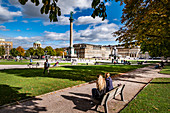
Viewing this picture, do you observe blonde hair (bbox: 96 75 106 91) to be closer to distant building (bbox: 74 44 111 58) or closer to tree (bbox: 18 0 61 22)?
tree (bbox: 18 0 61 22)

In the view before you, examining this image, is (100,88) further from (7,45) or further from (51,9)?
(7,45)

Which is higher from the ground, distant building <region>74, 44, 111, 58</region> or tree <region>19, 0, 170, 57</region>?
distant building <region>74, 44, 111, 58</region>

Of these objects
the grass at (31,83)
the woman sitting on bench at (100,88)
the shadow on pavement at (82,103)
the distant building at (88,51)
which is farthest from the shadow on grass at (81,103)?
the distant building at (88,51)

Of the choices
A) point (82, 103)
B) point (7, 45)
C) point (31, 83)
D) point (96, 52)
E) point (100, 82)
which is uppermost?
point (7, 45)

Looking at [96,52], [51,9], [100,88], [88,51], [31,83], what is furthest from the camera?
[96,52]

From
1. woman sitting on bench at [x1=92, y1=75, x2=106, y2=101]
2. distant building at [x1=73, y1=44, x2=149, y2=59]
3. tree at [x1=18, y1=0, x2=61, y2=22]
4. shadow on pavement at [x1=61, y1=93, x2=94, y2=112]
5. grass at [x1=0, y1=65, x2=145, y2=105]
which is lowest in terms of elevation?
shadow on pavement at [x1=61, y1=93, x2=94, y2=112]

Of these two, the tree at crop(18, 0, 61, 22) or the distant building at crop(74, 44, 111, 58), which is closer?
the tree at crop(18, 0, 61, 22)

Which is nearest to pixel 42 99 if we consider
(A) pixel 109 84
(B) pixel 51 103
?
(B) pixel 51 103

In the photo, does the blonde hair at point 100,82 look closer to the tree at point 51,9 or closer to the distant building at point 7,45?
the tree at point 51,9

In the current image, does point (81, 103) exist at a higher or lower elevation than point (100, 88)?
lower

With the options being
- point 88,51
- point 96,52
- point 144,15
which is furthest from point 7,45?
point 144,15

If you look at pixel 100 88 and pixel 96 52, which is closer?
pixel 100 88

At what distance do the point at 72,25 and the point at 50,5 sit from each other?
5337cm

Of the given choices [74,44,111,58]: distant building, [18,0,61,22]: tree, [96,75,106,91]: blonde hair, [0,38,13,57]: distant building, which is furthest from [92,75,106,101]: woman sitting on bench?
[74,44,111,58]: distant building
